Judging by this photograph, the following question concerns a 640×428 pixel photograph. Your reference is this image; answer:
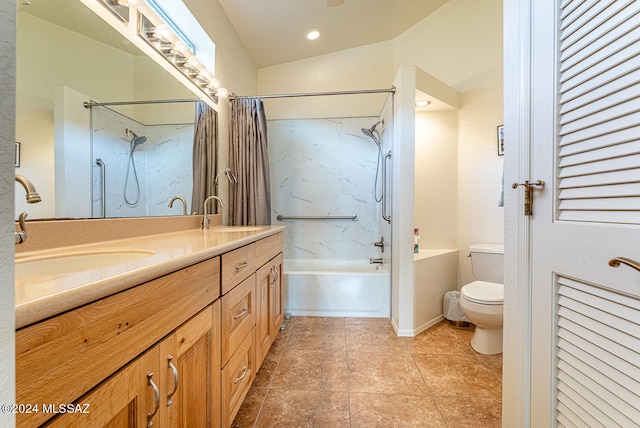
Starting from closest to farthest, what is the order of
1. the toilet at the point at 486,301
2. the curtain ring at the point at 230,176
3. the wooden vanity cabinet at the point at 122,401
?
the wooden vanity cabinet at the point at 122,401 < the toilet at the point at 486,301 < the curtain ring at the point at 230,176

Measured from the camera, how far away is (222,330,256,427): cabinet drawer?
39.1 inches

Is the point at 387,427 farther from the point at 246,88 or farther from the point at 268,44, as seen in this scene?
the point at 268,44

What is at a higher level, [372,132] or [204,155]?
[372,132]

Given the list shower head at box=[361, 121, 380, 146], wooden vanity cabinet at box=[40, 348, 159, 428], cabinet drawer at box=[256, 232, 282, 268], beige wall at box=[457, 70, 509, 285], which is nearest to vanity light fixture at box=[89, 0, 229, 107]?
cabinet drawer at box=[256, 232, 282, 268]

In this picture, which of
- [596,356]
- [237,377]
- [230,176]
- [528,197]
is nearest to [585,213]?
[528,197]

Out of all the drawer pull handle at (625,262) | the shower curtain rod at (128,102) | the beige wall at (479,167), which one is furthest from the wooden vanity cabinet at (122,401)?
the beige wall at (479,167)

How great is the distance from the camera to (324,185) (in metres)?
3.07

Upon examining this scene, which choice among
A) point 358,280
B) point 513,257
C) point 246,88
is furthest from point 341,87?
point 513,257

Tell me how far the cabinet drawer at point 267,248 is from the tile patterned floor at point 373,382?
0.72 m

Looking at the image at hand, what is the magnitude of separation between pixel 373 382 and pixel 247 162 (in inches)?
75.4

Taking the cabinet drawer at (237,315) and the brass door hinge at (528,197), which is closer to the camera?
the brass door hinge at (528,197)

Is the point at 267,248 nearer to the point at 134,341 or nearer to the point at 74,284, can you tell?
the point at 134,341

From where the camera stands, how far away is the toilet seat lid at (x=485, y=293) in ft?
5.55

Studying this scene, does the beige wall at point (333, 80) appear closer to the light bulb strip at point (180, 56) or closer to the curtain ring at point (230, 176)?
the light bulb strip at point (180, 56)
